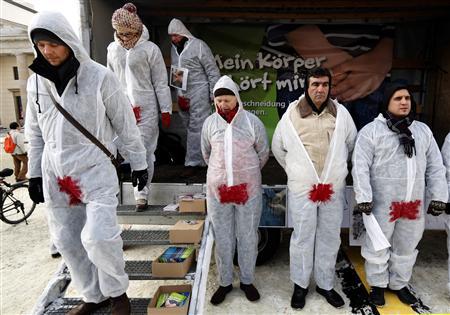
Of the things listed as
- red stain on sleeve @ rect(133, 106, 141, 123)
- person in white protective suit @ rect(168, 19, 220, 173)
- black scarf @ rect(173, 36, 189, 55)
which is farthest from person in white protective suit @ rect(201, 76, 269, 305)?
A: black scarf @ rect(173, 36, 189, 55)

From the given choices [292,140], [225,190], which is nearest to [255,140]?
[292,140]

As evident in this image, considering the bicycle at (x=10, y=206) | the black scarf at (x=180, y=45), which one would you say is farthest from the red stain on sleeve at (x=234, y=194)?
the bicycle at (x=10, y=206)

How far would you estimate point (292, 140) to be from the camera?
8.43 ft

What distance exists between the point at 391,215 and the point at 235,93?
1549mm

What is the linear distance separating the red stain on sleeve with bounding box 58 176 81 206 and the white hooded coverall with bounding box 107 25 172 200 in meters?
1.11

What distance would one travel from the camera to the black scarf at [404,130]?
8.07 feet

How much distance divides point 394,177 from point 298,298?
4.18ft

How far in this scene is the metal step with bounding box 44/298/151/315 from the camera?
7.13 feet

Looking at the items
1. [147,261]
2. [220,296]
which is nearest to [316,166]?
[220,296]

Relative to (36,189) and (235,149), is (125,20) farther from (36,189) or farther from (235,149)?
(36,189)

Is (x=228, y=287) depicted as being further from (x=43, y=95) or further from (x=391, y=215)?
(x=43, y=95)

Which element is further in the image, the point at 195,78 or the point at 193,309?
the point at 195,78

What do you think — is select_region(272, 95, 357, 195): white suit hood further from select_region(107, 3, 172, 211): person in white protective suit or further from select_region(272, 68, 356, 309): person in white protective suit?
select_region(107, 3, 172, 211): person in white protective suit

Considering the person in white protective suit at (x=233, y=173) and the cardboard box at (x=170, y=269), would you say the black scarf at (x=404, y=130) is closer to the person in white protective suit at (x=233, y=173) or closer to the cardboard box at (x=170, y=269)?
the person in white protective suit at (x=233, y=173)
